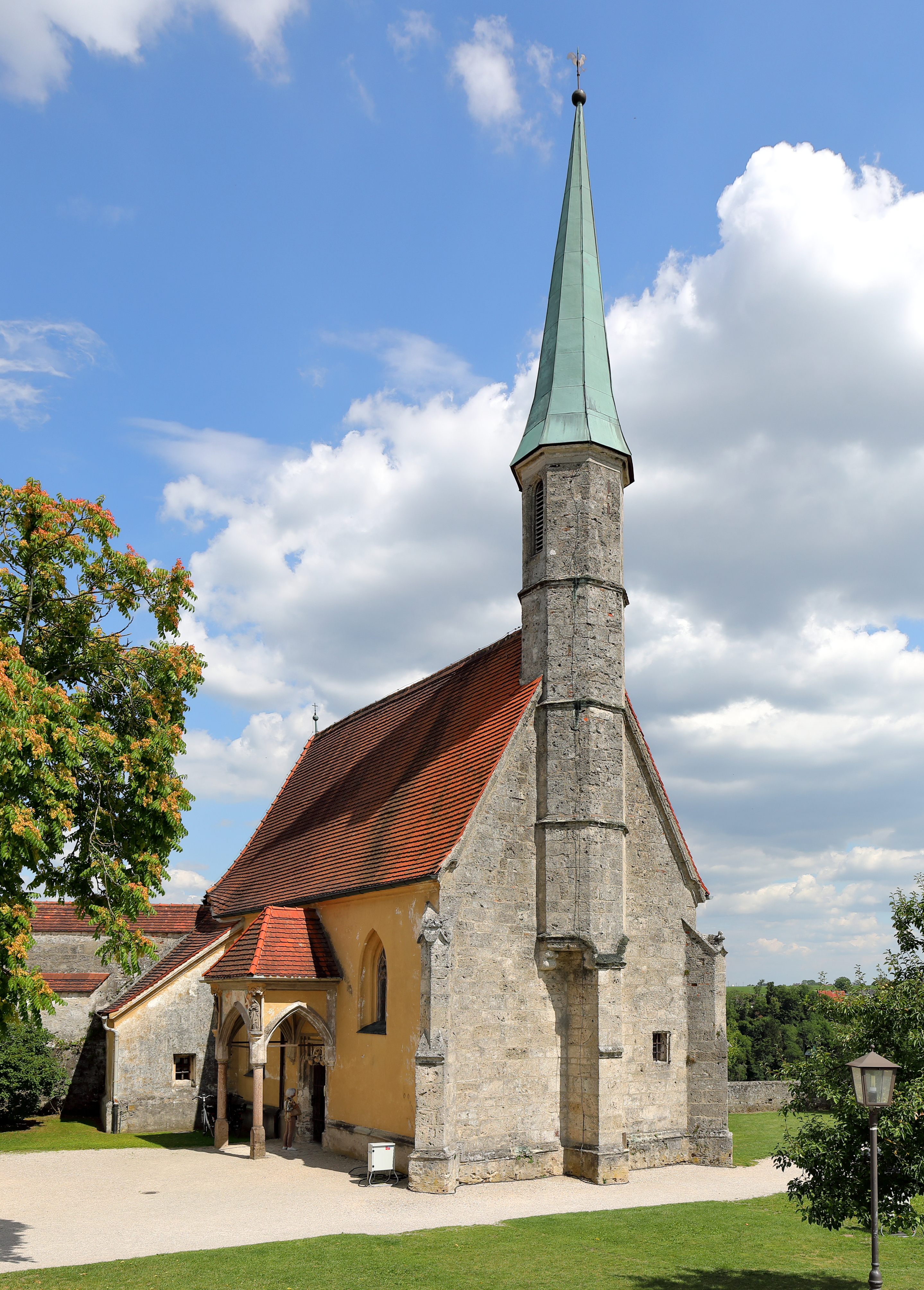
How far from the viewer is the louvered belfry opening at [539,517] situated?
24203 millimetres

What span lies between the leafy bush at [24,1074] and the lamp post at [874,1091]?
2369 centimetres

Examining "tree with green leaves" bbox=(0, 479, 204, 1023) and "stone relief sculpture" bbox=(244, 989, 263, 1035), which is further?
"stone relief sculpture" bbox=(244, 989, 263, 1035)

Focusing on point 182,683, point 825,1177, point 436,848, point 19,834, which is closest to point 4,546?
point 182,683

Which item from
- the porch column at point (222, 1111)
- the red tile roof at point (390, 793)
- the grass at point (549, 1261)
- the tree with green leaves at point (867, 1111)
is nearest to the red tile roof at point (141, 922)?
the red tile roof at point (390, 793)

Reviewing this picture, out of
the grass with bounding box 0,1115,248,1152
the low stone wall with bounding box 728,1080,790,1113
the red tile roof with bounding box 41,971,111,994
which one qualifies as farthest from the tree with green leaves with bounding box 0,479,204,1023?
the low stone wall with bounding box 728,1080,790,1113

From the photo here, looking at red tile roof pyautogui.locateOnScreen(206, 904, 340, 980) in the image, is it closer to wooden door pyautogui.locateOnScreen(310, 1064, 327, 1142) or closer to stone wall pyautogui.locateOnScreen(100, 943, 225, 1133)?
wooden door pyautogui.locateOnScreen(310, 1064, 327, 1142)

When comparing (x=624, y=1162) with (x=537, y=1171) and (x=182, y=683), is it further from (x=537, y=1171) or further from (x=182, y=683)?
(x=182, y=683)

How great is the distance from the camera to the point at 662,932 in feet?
77.3

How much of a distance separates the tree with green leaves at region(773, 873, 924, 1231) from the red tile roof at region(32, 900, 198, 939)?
93.8 ft

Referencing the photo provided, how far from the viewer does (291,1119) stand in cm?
2530

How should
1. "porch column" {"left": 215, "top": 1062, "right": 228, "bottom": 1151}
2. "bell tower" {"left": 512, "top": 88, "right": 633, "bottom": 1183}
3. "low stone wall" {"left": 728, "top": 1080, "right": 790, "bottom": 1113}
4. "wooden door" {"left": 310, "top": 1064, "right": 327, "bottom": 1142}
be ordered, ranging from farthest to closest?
"low stone wall" {"left": 728, "top": 1080, "right": 790, "bottom": 1113}, "wooden door" {"left": 310, "top": 1064, "right": 327, "bottom": 1142}, "porch column" {"left": 215, "top": 1062, "right": 228, "bottom": 1151}, "bell tower" {"left": 512, "top": 88, "right": 633, "bottom": 1183}

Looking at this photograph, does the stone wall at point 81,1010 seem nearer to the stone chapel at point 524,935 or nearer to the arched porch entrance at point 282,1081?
the stone chapel at point 524,935

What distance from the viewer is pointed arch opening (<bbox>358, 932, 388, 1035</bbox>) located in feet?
76.1

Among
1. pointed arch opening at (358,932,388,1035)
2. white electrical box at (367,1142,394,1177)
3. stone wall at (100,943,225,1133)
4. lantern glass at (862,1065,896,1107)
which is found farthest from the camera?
stone wall at (100,943,225,1133)
